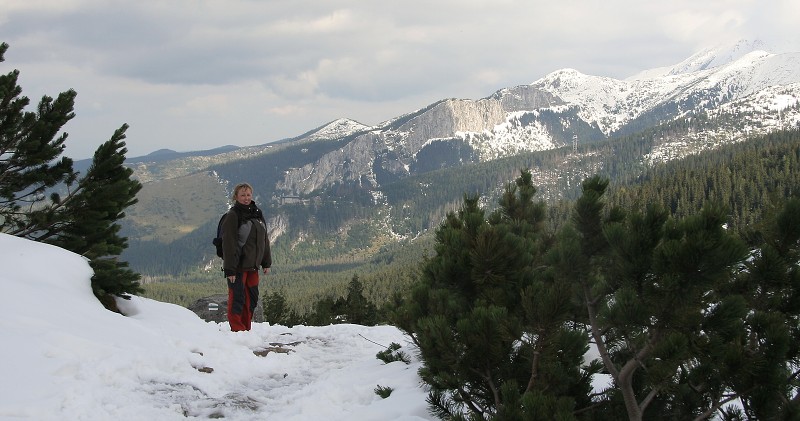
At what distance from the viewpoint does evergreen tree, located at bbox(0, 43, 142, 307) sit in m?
11.2

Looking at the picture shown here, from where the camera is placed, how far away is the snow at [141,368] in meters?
5.66

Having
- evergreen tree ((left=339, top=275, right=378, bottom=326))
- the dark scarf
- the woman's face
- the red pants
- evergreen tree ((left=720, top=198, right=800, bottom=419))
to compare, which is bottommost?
evergreen tree ((left=339, top=275, right=378, bottom=326))

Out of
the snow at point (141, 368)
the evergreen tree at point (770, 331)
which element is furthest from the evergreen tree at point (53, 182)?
the evergreen tree at point (770, 331)

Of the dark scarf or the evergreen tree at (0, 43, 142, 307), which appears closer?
the dark scarf

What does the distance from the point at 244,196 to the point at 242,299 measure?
2273 millimetres

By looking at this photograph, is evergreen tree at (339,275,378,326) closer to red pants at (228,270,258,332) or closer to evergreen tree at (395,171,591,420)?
red pants at (228,270,258,332)

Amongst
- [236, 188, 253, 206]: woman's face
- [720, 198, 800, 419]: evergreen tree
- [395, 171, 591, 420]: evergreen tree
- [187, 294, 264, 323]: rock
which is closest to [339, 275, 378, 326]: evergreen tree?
[187, 294, 264, 323]: rock

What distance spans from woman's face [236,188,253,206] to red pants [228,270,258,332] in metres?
1.54

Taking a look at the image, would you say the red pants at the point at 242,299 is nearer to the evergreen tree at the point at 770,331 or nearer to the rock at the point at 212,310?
the evergreen tree at the point at 770,331

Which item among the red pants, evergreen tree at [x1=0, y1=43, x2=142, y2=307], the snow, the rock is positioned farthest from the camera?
the rock

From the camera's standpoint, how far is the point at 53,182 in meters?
12.5

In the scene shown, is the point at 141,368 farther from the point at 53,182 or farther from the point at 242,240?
the point at 53,182

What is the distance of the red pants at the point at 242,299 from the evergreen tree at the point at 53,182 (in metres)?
2.42

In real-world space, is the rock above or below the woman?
below
